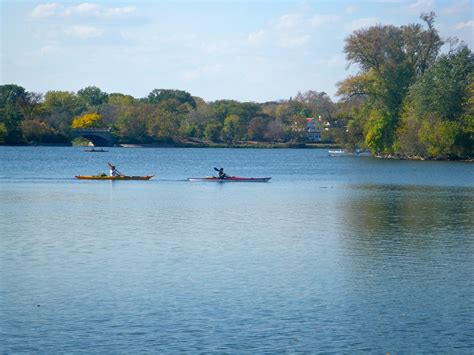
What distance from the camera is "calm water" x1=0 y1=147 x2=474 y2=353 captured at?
20.0m

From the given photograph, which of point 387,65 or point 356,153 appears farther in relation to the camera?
point 356,153

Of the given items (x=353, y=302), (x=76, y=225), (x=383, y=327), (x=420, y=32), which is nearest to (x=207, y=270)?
(x=353, y=302)

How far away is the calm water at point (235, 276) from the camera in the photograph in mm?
19953

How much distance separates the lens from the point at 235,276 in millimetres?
26578

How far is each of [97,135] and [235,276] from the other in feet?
522

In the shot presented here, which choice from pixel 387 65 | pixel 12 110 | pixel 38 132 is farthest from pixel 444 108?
pixel 38 132

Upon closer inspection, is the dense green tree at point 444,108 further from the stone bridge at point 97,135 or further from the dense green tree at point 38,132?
the dense green tree at point 38,132

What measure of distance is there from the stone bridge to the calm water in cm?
13050

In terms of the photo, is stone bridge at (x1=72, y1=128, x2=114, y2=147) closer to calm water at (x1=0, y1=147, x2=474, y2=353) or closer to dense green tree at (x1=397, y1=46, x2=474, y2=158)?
dense green tree at (x1=397, y1=46, x2=474, y2=158)

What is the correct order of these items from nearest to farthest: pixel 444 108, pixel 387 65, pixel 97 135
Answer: pixel 444 108 → pixel 387 65 → pixel 97 135

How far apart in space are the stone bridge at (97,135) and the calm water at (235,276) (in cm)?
13050

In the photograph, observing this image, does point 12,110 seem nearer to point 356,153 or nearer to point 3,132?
point 3,132

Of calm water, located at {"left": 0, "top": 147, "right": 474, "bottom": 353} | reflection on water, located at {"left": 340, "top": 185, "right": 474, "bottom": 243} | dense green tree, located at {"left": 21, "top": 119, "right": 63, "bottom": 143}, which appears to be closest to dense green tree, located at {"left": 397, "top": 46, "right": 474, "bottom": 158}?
reflection on water, located at {"left": 340, "top": 185, "right": 474, "bottom": 243}

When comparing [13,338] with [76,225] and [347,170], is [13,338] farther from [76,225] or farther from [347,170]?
[347,170]
